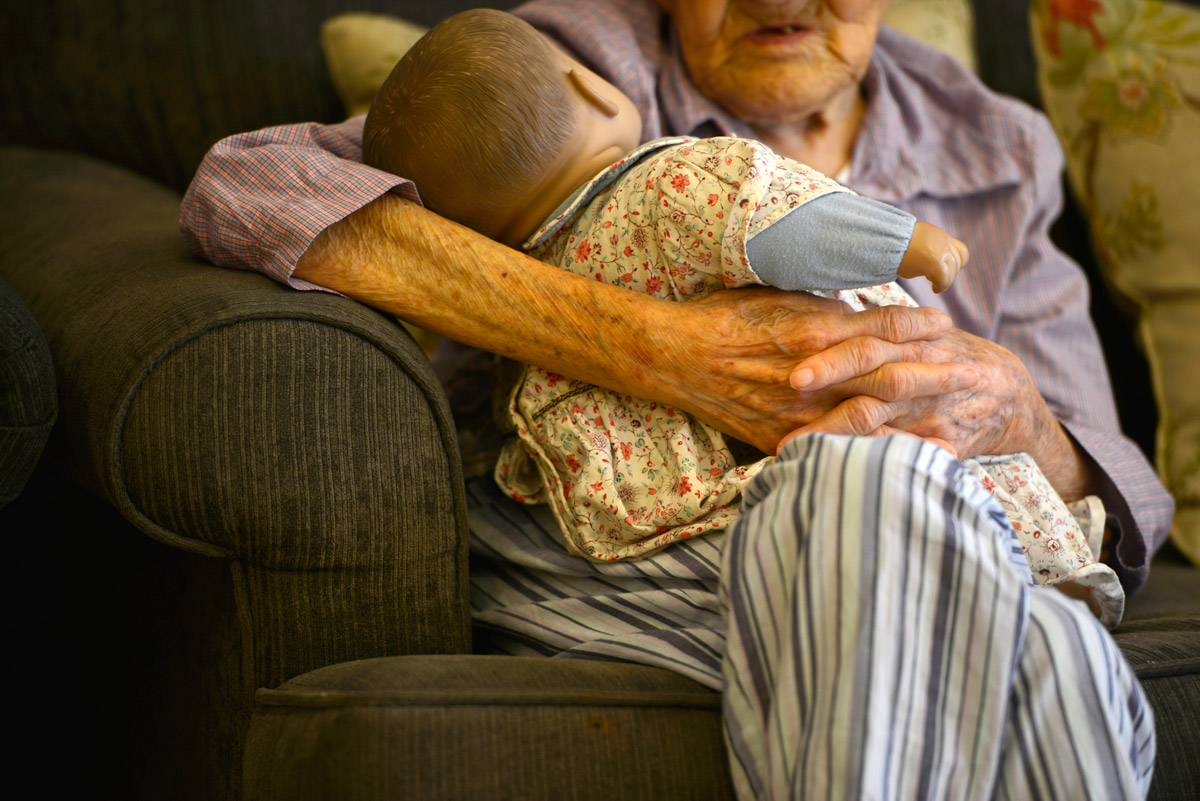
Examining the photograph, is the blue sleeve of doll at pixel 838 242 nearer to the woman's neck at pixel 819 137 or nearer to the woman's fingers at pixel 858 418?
the woman's fingers at pixel 858 418

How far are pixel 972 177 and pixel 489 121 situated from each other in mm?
741

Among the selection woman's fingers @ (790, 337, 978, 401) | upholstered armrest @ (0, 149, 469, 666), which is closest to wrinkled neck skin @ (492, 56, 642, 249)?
upholstered armrest @ (0, 149, 469, 666)

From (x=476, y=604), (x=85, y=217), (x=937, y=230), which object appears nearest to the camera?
(x=937, y=230)

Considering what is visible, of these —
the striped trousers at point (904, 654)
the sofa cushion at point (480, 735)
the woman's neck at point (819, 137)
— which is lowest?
the sofa cushion at point (480, 735)

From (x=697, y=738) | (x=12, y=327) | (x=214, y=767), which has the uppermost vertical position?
(x=12, y=327)

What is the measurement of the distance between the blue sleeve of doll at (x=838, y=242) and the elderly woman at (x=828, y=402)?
0.09 metres

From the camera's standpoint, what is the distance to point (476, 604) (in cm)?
98

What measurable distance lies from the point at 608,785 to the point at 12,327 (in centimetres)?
60

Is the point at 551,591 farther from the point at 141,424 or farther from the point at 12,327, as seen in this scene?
the point at 12,327

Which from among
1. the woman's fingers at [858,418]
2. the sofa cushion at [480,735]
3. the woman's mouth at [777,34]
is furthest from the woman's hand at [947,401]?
the woman's mouth at [777,34]

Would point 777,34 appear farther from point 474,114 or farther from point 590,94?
point 474,114

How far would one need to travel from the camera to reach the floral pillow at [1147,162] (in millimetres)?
1312

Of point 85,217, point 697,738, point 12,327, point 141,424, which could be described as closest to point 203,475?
point 141,424

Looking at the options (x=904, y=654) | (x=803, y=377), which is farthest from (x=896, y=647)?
(x=803, y=377)
